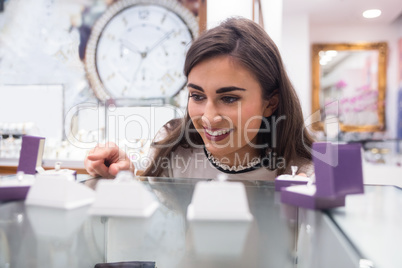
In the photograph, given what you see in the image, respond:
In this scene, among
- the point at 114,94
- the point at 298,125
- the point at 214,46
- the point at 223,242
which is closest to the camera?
the point at 223,242

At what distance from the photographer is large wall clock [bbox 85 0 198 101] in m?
2.30

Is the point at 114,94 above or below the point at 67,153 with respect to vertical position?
above

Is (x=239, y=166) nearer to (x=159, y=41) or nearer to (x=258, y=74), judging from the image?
(x=258, y=74)

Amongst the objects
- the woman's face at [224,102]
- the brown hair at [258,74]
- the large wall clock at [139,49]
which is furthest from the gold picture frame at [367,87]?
the woman's face at [224,102]

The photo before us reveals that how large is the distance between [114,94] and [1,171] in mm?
947

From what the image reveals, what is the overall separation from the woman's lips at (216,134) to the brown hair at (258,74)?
0.18m

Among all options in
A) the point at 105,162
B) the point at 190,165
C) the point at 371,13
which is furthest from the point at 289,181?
the point at 371,13

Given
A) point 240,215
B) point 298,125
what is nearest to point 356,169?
point 240,215

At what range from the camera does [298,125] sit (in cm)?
110

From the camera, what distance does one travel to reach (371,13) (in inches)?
129

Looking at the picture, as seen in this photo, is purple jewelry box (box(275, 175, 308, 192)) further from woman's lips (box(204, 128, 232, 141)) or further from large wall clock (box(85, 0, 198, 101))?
large wall clock (box(85, 0, 198, 101))

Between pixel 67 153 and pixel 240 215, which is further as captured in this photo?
pixel 67 153

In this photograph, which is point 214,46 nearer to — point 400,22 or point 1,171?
point 1,171

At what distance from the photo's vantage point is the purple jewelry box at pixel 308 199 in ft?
1.31
